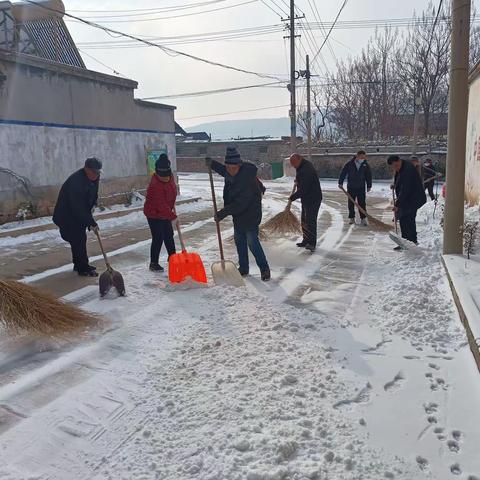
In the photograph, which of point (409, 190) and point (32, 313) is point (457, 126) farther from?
point (32, 313)

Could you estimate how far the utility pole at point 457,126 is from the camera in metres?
6.08

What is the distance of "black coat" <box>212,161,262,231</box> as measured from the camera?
598 cm

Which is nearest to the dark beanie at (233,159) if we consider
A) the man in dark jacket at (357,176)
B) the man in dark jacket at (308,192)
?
the man in dark jacket at (308,192)

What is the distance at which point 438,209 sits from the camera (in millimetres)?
11344

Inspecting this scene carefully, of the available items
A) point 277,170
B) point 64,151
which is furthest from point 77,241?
point 277,170

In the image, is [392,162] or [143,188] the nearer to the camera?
[392,162]

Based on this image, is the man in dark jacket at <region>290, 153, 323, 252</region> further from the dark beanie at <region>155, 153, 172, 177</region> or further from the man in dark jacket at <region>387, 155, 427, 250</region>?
the dark beanie at <region>155, 153, 172, 177</region>

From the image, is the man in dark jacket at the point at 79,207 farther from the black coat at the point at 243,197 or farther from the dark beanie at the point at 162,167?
the black coat at the point at 243,197

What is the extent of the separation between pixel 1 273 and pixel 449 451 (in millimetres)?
5968

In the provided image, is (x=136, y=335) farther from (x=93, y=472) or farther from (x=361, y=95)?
(x=361, y=95)

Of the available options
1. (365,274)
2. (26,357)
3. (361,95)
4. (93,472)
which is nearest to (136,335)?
(26,357)

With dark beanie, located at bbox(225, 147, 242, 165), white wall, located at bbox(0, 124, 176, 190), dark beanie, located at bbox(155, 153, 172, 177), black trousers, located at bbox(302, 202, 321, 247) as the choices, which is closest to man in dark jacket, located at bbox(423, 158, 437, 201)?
black trousers, located at bbox(302, 202, 321, 247)

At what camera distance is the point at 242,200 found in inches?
235

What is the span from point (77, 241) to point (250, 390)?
3767 millimetres
